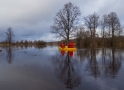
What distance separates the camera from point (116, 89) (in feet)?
20.9

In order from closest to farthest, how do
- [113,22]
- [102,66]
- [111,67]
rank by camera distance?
1. [111,67]
2. [102,66]
3. [113,22]

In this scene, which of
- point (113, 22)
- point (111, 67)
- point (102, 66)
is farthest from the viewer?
point (113, 22)

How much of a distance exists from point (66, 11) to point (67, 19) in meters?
2.43

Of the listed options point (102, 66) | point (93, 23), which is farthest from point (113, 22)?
point (102, 66)

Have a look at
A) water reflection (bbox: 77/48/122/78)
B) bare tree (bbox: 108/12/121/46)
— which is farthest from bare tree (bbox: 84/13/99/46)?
water reflection (bbox: 77/48/122/78)

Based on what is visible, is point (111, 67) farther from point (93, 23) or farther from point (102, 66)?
point (93, 23)

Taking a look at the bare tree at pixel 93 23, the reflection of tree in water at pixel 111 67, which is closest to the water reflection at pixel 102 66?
the reflection of tree in water at pixel 111 67

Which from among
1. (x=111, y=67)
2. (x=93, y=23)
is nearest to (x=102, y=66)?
(x=111, y=67)

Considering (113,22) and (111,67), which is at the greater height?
(113,22)

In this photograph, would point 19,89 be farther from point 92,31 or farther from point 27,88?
point 92,31

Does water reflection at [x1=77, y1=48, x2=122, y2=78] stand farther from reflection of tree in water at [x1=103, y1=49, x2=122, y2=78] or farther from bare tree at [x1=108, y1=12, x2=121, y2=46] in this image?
bare tree at [x1=108, y1=12, x2=121, y2=46]

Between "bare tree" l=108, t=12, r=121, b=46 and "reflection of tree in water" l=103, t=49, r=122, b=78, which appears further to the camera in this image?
"bare tree" l=108, t=12, r=121, b=46

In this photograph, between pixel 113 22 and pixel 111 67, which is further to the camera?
pixel 113 22

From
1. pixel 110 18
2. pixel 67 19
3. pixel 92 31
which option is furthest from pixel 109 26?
pixel 67 19
